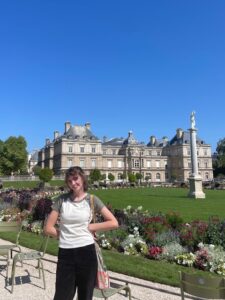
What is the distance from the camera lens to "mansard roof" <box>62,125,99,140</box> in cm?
7794

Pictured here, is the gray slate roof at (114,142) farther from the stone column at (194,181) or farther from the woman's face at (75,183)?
the woman's face at (75,183)

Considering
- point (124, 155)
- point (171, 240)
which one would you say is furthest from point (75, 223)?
point (124, 155)

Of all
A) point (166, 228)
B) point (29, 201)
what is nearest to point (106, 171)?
point (29, 201)

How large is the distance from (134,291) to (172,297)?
585 mm

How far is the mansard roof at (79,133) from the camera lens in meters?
77.9

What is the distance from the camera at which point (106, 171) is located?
269 ft

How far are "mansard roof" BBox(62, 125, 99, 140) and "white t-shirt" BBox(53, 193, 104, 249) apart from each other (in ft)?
244

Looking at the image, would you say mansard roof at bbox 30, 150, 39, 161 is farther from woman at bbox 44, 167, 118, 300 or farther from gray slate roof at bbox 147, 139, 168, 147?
woman at bbox 44, 167, 118, 300

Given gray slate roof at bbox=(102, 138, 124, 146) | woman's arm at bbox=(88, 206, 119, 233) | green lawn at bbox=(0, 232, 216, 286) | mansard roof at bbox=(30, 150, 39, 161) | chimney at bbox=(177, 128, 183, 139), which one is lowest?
green lawn at bbox=(0, 232, 216, 286)

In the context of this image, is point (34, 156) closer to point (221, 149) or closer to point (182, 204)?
point (221, 149)

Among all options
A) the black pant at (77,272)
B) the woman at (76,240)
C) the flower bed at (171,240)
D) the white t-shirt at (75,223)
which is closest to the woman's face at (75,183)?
the woman at (76,240)

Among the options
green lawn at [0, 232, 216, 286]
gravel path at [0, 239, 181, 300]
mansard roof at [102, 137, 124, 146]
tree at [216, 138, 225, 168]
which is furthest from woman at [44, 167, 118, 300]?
mansard roof at [102, 137, 124, 146]

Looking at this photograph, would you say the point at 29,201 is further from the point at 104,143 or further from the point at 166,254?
the point at 104,143

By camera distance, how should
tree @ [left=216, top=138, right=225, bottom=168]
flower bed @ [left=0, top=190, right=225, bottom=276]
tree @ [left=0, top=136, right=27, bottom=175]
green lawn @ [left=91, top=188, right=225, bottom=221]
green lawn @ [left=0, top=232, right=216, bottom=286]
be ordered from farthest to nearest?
tree @ [left=216, top=138, right=225, bottom=168] → tree @ [left=0, top=136, right=27, bottom=175] → green lawn @ [left=91, top=188, right=225, bottom=221] → flower bed @ [left=0, top=190, right=225, bottom=276] → green lawn @ [left=0, top=232, right=216, bottom=286]
